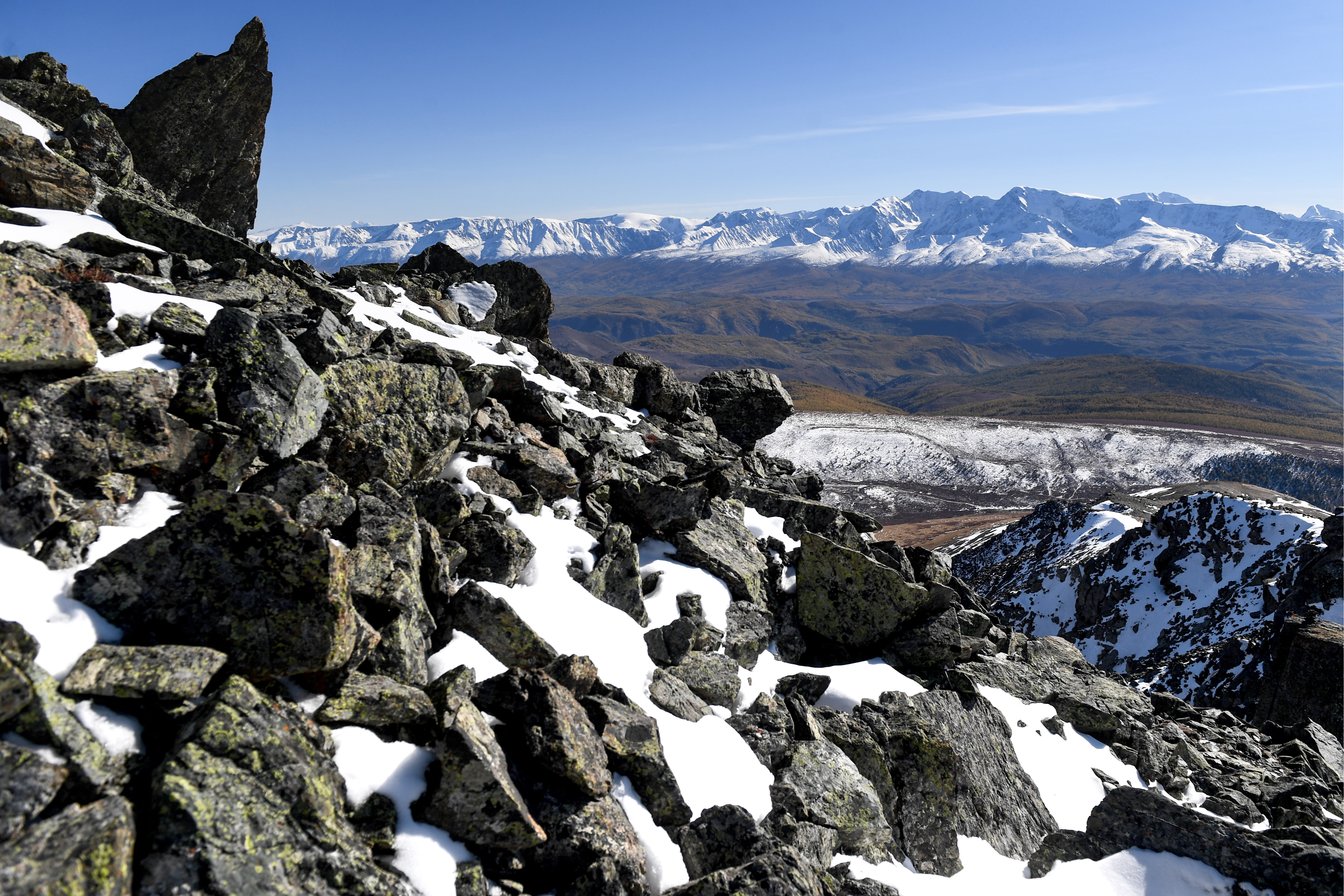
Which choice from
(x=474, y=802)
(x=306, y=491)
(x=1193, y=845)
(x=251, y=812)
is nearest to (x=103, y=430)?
(x=306, y=491)

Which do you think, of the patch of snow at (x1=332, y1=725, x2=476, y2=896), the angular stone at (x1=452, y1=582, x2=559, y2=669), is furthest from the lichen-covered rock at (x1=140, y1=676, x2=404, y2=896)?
the angular stone at (x1=452, y1=582, x2=559, y2=669)

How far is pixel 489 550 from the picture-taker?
1468cm

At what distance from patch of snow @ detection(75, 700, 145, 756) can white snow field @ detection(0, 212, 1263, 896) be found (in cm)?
1

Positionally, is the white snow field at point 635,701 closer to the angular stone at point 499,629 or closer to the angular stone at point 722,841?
the angular stone at point 722,841

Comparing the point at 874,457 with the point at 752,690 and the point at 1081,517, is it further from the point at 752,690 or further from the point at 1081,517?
the point at 752,690

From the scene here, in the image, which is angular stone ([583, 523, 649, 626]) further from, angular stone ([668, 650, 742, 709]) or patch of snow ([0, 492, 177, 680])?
patch of snow ([0, 492, 177, 680])

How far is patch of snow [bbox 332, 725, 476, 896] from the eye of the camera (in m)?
8.59

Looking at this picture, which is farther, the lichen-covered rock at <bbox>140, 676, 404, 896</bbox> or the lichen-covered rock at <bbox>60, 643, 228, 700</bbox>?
the lichen-covered rock at <bbox>60, 643, 228, 700</bbox>

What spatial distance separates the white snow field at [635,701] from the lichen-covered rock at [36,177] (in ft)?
2.45

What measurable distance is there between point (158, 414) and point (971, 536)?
13483 cm

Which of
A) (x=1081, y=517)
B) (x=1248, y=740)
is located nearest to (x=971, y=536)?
(x=1081, y=517)

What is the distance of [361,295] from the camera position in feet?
88.4

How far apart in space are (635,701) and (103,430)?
10.3m

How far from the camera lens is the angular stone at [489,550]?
14430mm
